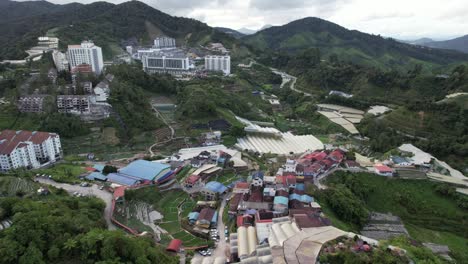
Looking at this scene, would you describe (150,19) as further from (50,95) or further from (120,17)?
(50,95)

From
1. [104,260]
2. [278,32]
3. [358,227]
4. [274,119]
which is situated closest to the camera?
[104,260]

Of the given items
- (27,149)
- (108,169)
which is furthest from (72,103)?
(108,169)

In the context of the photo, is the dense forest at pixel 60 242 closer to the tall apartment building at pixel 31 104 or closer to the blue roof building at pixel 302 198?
the blue roof building at pixel 302 198

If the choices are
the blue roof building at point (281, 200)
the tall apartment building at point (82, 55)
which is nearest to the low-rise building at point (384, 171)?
the blue roof building at point (281, 200)

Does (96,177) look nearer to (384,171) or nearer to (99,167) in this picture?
(99,167)

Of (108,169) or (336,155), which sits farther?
(336,155)

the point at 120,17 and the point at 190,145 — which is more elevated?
the point at 120,17

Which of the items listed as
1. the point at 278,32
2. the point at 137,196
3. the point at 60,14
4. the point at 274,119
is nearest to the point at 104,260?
the point at 137,196

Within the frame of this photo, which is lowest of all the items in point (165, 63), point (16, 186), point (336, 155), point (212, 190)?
point (212, 190)
